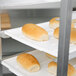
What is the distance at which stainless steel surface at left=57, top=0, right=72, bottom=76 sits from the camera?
0.49 m

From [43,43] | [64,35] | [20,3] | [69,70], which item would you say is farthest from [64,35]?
[20,3]

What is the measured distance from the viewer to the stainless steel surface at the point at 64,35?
1.60 feet

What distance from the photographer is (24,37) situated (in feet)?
2.60

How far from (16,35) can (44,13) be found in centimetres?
83

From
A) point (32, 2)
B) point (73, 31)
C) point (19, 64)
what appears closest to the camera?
point (73, 31)

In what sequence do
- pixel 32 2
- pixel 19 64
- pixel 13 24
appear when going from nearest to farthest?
pixel 19 64 < pixel 32 2 < pixel 13 24

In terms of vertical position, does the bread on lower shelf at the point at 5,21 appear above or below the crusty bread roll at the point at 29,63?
above

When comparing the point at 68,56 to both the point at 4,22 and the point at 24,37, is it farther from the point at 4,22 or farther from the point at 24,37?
the point at 4,22

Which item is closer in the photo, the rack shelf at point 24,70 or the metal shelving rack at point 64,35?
the metal shelving rack at point 64,35

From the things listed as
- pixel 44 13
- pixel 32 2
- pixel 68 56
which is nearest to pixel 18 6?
pixel 32 2

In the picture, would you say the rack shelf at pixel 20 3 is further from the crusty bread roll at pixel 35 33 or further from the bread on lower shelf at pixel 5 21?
the crusty bread roll at pixel 35 33

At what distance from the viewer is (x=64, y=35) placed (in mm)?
521

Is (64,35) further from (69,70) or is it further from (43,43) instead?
(69,70)

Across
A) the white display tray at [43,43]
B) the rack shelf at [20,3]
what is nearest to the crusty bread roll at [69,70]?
the white display tray at [43,43]
